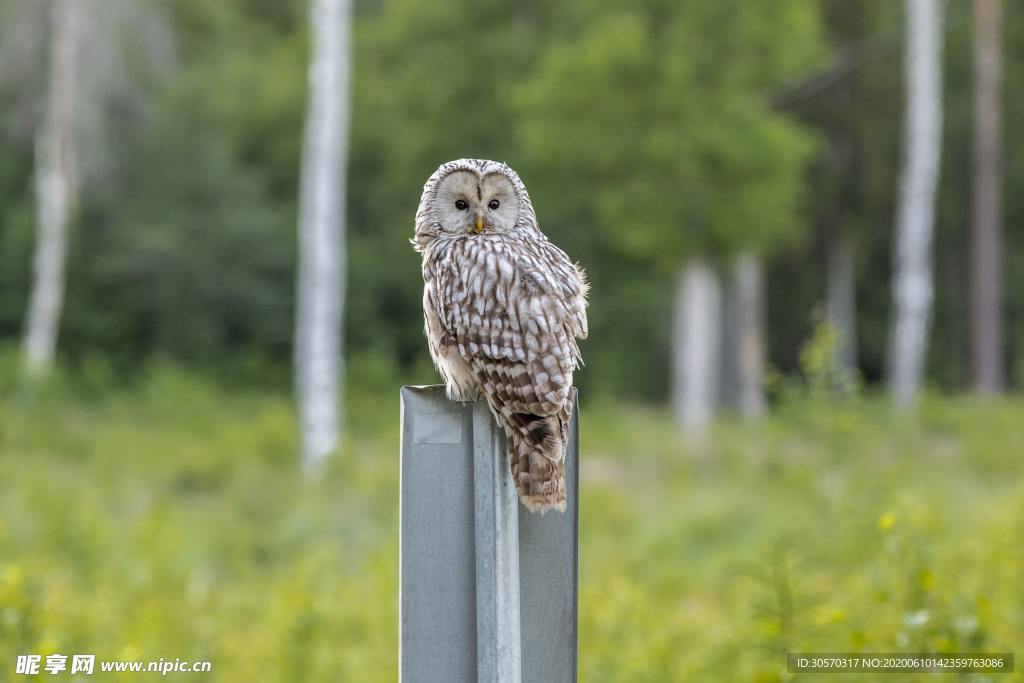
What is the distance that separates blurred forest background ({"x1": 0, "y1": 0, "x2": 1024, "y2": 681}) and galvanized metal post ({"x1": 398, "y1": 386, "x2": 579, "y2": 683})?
1.41 m

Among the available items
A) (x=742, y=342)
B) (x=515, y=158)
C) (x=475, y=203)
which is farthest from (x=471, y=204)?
(x=742, y=342)

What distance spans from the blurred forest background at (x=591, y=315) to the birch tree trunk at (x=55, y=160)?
6 cm

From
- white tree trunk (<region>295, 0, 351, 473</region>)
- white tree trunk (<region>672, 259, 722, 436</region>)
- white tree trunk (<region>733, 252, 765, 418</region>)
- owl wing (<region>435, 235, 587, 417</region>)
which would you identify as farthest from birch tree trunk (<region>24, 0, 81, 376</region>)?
owl wing (<region>435, 235, 587, 417</region>)

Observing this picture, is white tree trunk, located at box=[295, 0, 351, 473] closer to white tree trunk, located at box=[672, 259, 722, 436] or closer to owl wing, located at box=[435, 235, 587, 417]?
white tree trunk, located at box=[672, 259, 722, 436]

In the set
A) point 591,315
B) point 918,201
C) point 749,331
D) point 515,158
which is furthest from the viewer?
point 591,315

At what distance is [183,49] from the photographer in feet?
82.1

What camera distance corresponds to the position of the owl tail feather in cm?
220

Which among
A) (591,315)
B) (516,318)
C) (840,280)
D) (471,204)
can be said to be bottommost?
(516,318)

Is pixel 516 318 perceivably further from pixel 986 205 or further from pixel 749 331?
pixel 986 205

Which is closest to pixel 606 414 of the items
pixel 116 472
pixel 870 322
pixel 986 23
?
pixel 116 472

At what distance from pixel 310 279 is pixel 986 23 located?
13.7m

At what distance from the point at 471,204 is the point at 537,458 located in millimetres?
893

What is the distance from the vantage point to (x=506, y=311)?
2.57 metres

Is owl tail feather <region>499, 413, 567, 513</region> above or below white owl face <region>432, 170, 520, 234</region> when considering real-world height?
below
